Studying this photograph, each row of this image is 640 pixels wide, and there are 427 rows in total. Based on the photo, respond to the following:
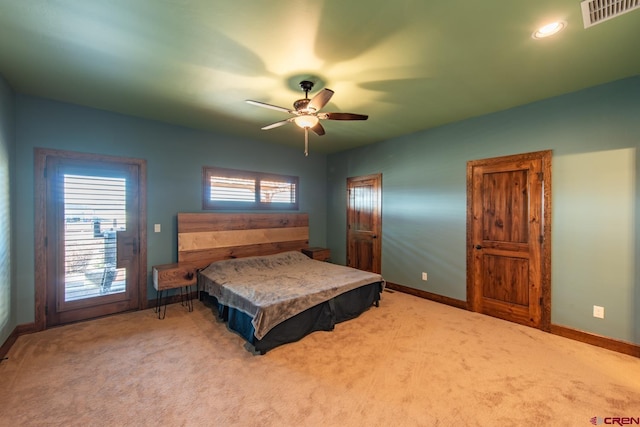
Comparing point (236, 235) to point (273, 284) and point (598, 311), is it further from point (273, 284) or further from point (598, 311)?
point (598, 311)

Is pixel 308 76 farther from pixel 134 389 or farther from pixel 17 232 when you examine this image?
pixel 17 232

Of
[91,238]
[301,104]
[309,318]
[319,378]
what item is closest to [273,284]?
[309,318]

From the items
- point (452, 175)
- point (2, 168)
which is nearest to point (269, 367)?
point (2, 168)

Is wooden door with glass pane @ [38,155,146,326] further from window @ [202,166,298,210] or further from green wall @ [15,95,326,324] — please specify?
window @ [202,166,298,210]

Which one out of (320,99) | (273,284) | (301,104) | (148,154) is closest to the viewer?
(320,99)

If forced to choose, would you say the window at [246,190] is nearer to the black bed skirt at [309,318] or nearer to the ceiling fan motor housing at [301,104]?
the black bed skirt at [309,318]

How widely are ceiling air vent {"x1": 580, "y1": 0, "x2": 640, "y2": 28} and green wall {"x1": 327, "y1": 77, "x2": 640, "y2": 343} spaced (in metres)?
1.43

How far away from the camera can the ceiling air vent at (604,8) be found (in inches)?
67.4

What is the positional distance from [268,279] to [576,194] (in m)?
3.72

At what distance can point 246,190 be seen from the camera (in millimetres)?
4949

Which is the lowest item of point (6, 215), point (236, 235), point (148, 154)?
point (236, 235)

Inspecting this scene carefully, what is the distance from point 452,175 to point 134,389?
4375 millimetres

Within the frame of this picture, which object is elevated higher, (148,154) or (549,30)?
(549,30)

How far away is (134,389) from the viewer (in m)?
2.11
